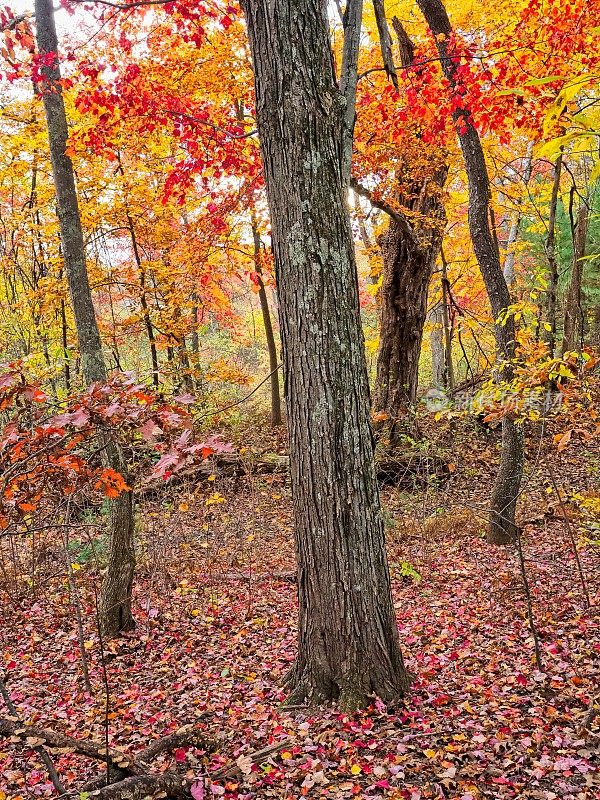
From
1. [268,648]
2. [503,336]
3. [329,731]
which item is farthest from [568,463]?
[329,731]

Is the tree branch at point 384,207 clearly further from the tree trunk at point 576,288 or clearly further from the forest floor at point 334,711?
the forest floor at point 334,711

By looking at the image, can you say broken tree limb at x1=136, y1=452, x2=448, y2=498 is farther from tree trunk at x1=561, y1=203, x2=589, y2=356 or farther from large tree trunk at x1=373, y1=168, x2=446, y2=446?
tree trunk at x1=561, y1=203, x2=589, y2=356

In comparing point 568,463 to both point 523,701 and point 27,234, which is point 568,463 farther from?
point 27,234

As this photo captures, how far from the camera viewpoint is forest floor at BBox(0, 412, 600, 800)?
299cm

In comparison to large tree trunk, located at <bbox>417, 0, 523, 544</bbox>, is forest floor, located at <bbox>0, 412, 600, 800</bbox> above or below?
below

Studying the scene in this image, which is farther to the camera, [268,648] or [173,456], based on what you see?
[268,648]

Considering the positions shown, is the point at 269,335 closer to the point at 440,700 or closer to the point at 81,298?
the point at 81,298

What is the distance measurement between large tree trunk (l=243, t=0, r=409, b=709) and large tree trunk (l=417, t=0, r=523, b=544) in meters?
3.03

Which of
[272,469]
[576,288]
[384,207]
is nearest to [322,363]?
[384,207]

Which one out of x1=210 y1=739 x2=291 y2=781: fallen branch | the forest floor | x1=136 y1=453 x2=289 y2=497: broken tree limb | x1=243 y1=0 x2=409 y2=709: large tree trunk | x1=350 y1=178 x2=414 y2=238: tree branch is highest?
x1=350 y1=178 x2=414 y2=238: tree branch

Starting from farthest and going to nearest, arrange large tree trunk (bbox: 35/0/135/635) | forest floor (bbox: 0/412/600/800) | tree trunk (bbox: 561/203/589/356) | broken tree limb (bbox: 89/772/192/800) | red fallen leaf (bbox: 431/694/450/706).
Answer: tree trunk (bbox: 561/203/589/356) → large tree trunk (bbox: 35/0/135/635) → red fallen leaf (bbox: 431/694/450/706) → forest floor (bbox: 0/412/600/800) → broken tree limb (bbox: 89/772/192/800)

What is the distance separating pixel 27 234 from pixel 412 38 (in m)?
9.04

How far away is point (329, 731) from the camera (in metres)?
3.31

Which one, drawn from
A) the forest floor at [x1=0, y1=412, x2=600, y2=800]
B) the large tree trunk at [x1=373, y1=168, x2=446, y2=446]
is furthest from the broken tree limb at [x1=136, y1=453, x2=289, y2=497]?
the large tree trunk at [x1=373, y1=168, x2=446, y2=446]
